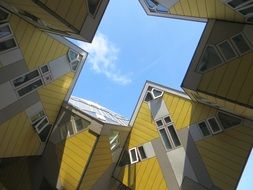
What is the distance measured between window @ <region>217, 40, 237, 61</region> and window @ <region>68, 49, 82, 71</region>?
778cm

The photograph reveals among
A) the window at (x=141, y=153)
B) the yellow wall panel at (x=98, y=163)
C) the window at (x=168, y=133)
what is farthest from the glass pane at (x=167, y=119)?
the yellow wall panel at (x=98, y=163)

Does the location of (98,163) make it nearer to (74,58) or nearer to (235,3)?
(74,58)

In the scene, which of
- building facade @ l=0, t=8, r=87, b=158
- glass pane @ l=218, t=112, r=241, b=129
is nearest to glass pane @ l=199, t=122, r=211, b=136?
glass pane @ l=218, t=112, r=241, b=129

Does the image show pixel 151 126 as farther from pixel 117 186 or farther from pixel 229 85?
pixel 229 85

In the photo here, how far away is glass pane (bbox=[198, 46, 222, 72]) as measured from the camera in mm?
11547

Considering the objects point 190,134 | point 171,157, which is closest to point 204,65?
point 190,134

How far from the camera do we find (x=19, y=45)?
12883 mm

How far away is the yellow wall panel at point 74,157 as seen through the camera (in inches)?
549

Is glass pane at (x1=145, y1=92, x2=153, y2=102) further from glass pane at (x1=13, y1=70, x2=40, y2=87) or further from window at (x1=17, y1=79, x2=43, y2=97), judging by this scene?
glass pane at (x1=13, y1=70, x2=40, y2=87)

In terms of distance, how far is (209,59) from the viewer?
11.8m

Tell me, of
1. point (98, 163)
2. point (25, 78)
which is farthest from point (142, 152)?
point (25, 78)

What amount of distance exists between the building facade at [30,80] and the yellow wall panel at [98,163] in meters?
3.16

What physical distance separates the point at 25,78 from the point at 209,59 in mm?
7912

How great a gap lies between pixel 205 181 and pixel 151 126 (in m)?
3.82
